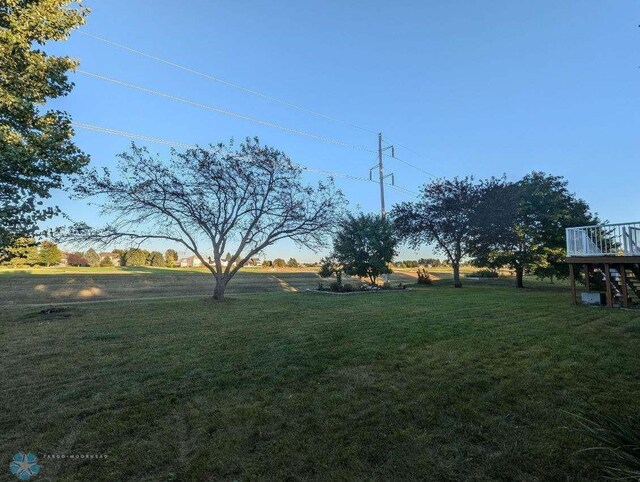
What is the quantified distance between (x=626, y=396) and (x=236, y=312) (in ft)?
29.9

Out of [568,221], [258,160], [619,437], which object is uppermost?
[258,160]

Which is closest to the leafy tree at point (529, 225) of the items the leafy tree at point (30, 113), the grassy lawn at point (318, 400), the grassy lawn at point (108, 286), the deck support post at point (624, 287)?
the deck support post at point (624, 287)

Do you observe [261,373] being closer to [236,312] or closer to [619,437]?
[619,437]

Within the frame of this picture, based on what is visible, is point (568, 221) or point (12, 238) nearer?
point (12, 238)

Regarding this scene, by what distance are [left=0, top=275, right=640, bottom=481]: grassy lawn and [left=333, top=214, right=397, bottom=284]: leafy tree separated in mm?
13756

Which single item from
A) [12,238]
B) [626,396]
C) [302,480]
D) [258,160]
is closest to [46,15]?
[12,238]

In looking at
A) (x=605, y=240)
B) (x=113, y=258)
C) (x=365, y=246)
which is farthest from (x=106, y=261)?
(x=605, y=240)

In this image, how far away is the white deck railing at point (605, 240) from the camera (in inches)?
A: 372

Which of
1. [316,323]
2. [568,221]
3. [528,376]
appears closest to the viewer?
[528,376]

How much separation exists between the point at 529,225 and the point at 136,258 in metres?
43.2

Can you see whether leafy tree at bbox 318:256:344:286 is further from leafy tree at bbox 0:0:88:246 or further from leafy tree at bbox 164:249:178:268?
leafy tree at bbox 164:249:178:268

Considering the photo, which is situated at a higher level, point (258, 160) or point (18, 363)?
point (258, 160)

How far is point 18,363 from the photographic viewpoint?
4.95 metres

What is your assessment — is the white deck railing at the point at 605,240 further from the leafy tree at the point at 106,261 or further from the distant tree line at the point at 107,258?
the leafy tree at the point at 106,261
